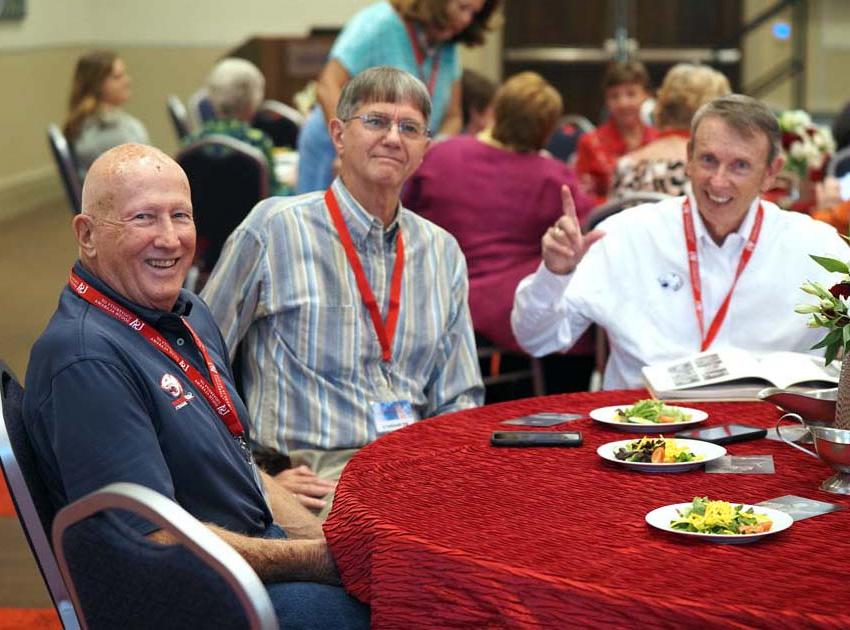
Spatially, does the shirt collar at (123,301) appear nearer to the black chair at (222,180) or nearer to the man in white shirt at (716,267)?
the man in white shirt at (716,267)

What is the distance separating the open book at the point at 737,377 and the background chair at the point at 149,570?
3.90 feet

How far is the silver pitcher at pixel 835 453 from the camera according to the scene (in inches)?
77.6

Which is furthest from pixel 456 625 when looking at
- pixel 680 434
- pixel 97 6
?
pixel 97 6

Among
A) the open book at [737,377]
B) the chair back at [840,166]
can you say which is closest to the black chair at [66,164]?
the chair back at [840,166]

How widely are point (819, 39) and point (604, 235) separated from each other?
30.9 feet

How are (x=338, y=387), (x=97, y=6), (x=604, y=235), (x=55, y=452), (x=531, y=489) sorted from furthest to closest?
(x=97, y=6) → (x=604, y=235) → (x=338, y=387) → (x=531, y=489) → (x=55, y=452)

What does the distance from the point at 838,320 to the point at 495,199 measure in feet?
7.42

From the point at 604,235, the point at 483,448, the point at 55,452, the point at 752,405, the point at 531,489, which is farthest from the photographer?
the point at 604,235

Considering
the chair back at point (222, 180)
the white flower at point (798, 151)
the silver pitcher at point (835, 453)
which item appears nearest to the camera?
the silver pitcher at point (835, 453)

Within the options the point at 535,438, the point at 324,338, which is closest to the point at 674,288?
the point at 324,338

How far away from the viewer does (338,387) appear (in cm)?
279

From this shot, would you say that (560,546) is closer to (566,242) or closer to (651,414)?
(651,414)

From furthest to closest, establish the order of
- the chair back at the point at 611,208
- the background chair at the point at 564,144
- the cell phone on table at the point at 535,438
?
the background chair at the point at 564,144, the chair back at the point at 611,208, the cell phone on table at the point at 535,438

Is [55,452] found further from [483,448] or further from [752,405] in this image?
[752,405]
